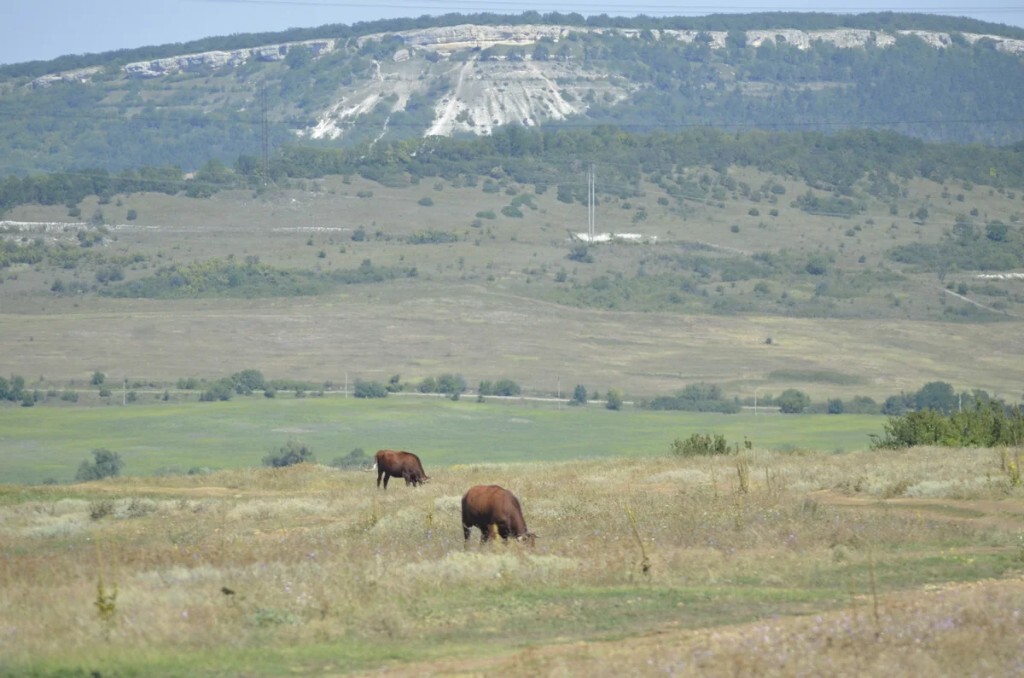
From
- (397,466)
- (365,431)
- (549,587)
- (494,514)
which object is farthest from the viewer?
(365,431)

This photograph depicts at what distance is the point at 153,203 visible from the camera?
141m

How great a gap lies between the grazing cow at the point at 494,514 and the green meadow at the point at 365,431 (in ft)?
117

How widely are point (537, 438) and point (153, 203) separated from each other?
85.1 metres

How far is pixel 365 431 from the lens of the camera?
66.9m

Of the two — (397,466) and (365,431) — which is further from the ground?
(397,466)

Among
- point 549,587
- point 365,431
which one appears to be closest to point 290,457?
point 365,431

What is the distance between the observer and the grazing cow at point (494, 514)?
1669cm

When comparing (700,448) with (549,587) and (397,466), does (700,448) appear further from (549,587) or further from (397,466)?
(549,587)

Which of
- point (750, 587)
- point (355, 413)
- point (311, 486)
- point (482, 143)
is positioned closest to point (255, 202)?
point (482, 143)

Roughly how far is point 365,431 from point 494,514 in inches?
1995

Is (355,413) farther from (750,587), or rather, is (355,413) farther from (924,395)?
(750,587)

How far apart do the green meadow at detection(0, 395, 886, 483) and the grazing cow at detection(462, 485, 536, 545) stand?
35.6 metres

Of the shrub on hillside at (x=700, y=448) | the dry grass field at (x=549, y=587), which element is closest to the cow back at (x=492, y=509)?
the dry grass field at (x=549, y=587)

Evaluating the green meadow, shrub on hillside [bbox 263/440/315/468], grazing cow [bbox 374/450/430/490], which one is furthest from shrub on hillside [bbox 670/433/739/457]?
shrub on hillside [bbox 263/440/315/468]
